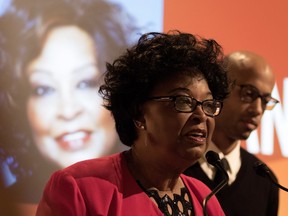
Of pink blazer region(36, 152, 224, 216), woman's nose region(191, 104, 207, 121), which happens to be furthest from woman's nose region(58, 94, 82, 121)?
woman's nose region(191, 104, 207, 121)

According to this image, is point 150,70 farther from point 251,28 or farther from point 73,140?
point 251,28

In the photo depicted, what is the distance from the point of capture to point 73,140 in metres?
2.55

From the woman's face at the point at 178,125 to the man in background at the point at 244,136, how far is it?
78 cm

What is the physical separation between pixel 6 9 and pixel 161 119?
936mm

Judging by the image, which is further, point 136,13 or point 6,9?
point 136,13

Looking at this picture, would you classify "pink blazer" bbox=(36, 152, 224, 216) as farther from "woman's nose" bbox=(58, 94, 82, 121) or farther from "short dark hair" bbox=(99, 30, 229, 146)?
"woman's nose" bbox=(58, 94, 82, 121)

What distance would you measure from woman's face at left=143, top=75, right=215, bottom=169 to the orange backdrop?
114 cm

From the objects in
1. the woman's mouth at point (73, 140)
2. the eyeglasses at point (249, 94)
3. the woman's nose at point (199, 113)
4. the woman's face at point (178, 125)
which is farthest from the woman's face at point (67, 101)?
the woman's nose at point (199, 113)

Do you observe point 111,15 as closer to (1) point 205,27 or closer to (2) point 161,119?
(1) point 205,27

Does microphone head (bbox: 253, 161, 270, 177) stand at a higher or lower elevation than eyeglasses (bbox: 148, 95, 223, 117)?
lower

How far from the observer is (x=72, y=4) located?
256 cm

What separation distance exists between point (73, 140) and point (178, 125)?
0.88m

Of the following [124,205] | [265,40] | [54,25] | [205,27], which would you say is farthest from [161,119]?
[265,40]

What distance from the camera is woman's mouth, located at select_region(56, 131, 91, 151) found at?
252cm
